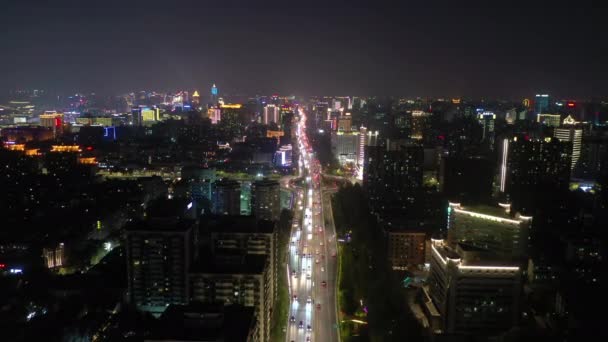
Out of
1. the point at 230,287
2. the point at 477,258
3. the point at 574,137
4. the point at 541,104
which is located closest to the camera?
the point at 230,287

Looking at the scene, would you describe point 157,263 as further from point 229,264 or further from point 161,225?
point 229,264

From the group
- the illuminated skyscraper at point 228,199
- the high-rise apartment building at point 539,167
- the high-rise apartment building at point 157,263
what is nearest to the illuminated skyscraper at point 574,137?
the high-rise apartment building at point 539,167

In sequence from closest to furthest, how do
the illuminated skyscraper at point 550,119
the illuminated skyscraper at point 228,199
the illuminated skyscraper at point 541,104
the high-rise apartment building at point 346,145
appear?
the illuminated skyscraper at point 228,199 → the illuminated skyscraper at point 550,119 → the high-rise apartment building at point 346,145 → the illuminated skyscraper at point 541,104

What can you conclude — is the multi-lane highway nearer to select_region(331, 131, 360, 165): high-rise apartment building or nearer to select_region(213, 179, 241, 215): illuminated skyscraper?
select_region(213, 179, 241, 215): illuminated skyscraper

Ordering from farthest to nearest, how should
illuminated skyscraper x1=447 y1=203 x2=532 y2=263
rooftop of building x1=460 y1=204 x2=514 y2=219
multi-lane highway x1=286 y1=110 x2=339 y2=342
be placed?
rooftop of building x1=460 y1=204 x2=514 y2=219
illuminated skyscraper x1=447 y1=203 x2=532 y2=263
multi-lane highway x1=286 y1=110 x2=339 y2=342

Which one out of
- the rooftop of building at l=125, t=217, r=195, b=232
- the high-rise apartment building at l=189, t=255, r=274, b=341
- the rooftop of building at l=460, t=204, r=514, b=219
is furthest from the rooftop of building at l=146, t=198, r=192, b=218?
the rooftop of building at l=460, t=204, r=514, b=219

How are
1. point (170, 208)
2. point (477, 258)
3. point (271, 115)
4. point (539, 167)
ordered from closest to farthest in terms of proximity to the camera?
1. point (477, 258)
2. point (170, 208)
3. point (539, 167)
4. point (271, 115)

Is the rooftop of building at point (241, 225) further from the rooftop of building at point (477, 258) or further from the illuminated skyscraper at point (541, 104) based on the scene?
the illuminated skyscraper at point (541, 104)

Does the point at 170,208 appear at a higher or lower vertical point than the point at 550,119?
lower

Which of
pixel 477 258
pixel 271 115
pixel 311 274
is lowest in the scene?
pixel 311 274

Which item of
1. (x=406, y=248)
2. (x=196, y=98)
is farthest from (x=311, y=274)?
(x=196, y=98)
